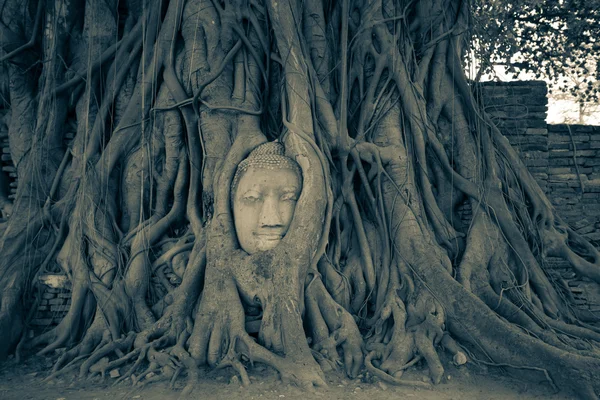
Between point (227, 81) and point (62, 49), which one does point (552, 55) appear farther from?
point (62, 49)

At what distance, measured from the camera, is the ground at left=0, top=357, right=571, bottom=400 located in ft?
10.1

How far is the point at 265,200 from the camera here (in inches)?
149

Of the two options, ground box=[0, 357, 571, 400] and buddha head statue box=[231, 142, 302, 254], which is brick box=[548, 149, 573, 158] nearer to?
ground box=[0, 357, 571, 400]

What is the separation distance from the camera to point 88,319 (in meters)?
4.11

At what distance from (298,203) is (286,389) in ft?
4.05

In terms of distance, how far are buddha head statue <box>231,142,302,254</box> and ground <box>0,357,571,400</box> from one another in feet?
2.91

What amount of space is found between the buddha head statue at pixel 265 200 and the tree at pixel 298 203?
0.30 ft

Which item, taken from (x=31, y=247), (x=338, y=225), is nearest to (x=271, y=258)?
(x=338, y=225)

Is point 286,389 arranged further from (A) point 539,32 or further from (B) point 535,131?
(A) point 539,32

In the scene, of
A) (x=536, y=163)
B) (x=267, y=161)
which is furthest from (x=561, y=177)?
(x=267, y=161)

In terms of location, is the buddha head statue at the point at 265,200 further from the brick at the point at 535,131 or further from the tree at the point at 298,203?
the brick at the point at 535,131

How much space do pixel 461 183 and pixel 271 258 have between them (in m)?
1.74

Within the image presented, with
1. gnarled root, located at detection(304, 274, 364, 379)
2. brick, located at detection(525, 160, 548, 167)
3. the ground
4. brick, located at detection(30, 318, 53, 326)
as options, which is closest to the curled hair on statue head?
gnarled root, located at detection(304, 274, 364, 379)

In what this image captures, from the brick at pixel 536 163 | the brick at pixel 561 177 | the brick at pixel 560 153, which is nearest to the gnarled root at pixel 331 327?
the brick at pixel 536 163
